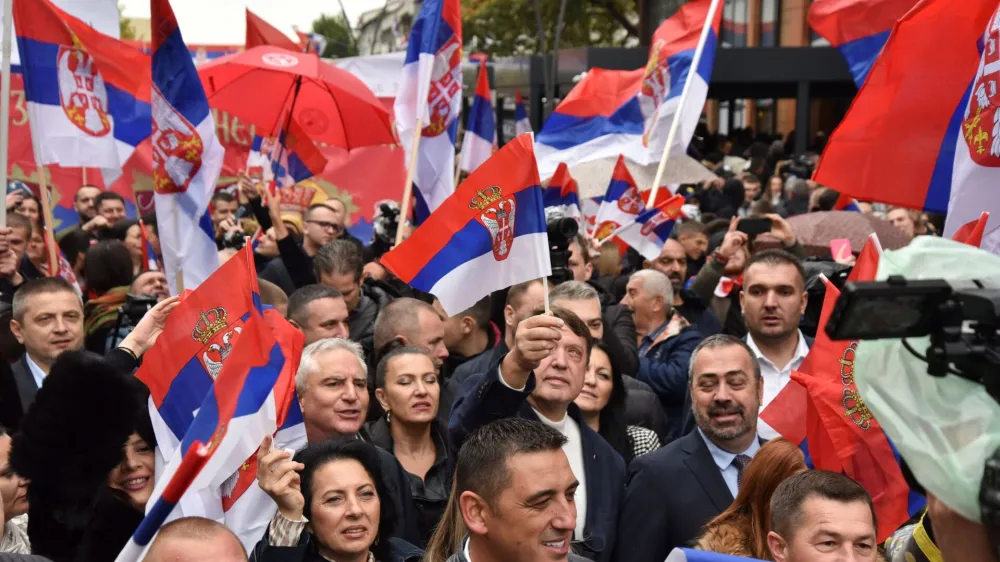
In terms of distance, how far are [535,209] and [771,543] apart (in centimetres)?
161

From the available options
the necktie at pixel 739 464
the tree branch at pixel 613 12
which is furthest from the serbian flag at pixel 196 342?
the tree branch at pixel 613 12

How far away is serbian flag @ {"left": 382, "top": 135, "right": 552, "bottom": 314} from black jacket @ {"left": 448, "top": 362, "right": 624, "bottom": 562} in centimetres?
40

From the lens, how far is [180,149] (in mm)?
7254

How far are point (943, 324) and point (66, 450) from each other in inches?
120

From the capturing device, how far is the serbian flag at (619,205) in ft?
32.0

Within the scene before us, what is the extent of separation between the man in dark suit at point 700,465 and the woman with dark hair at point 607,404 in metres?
0.59

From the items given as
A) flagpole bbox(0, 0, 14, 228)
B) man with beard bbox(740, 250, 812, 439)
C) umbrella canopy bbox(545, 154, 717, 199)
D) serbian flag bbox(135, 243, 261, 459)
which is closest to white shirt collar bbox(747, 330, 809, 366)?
man with beard bbox(740, 250, 812, 439)

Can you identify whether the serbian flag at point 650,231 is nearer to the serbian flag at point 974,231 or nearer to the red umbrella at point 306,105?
the red umbrella at point 306,105

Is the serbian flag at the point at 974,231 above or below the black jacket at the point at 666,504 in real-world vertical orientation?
above

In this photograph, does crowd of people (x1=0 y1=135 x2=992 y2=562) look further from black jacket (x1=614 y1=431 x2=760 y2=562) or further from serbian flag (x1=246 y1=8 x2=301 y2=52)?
serbian flag (x1=246 y1=8 x2=301 y2=52)

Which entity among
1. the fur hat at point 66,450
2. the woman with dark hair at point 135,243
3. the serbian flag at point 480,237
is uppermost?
the serbian flag at point 480,237

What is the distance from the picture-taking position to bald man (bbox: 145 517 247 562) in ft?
10.7

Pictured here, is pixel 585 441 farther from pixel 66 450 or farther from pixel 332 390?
pixel 66 450

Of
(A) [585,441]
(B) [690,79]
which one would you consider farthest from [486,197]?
(B) [690,79]
